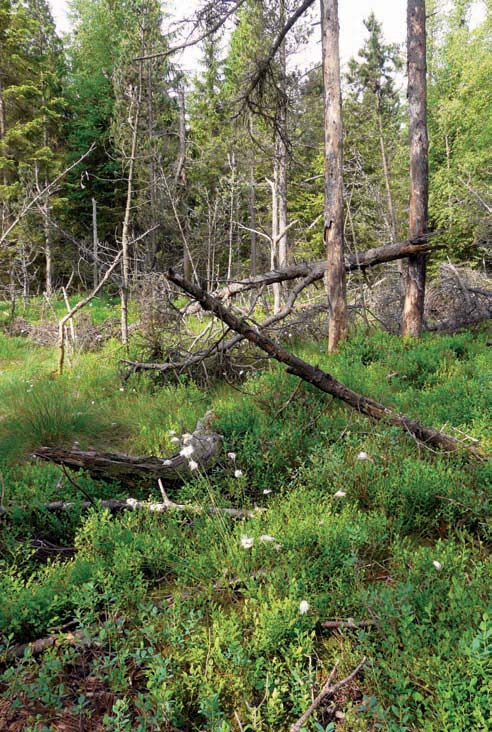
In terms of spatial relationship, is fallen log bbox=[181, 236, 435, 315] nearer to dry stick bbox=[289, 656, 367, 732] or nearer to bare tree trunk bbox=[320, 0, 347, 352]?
bare tree trunk bbox=[320, 0, 347, 352]

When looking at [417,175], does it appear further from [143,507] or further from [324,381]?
[143,507]

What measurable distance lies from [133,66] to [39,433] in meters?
10.8

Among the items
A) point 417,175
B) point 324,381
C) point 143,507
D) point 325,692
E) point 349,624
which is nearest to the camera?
point 325,692

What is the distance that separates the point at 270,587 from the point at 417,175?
819cm

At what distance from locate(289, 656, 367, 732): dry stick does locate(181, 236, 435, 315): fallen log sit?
691 centimetres

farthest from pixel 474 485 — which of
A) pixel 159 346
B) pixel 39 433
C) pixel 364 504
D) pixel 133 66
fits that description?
pixel 133 66

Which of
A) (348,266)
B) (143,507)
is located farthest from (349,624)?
(348,266)

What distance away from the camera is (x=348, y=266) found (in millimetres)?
8750

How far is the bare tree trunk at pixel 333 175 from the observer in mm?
7133

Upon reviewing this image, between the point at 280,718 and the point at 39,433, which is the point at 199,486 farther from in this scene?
the point at 39,433

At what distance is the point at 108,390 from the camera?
23.4 ft

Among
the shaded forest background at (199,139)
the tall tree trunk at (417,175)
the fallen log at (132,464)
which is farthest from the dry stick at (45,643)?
the shaded forest background at (199,139)

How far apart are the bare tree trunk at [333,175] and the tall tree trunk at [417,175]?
1.46m

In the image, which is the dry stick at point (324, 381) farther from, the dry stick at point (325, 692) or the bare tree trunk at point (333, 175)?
the bare tree trunk at point (333, 175)
